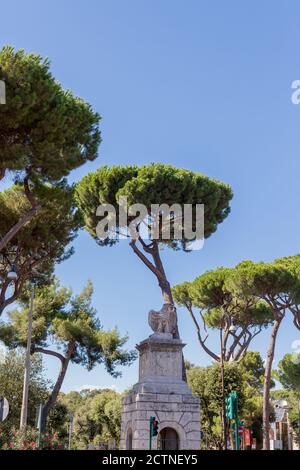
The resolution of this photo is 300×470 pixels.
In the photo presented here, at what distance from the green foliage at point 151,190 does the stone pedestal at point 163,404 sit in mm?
7433

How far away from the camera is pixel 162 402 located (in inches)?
749

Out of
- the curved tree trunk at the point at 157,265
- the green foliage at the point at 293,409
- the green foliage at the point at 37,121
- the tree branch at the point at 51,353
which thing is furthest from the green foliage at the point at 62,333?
the green foliage at the point at 293,409

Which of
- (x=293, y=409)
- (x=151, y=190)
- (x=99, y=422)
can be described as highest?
(x=151, y=190)

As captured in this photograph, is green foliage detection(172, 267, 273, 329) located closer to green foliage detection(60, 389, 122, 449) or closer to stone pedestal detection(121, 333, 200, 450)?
stone pedestal detection(121, 333, 200, 450)

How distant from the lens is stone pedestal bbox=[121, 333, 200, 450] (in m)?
18.9

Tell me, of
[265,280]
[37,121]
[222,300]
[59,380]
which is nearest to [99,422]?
[59,380]

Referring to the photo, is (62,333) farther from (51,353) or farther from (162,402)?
(162,402)

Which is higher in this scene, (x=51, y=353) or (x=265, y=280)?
(x=265, y=280)

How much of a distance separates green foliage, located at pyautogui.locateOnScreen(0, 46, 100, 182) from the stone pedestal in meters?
8.07

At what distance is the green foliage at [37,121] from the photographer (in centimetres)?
1469

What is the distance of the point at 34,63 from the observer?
15.1 m

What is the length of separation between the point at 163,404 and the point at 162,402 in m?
0.08

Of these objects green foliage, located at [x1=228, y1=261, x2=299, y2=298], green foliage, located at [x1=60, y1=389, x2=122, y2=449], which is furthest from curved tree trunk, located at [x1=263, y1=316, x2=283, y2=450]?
green foliage, located at [x1=60, y1=389, x2=122, y2=449]
